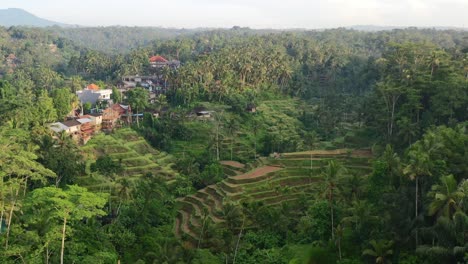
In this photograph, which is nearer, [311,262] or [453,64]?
[311,262]

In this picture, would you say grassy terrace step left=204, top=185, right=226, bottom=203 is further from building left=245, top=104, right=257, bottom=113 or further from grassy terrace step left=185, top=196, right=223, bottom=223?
building left=245, top=104, right=257, bottom=113

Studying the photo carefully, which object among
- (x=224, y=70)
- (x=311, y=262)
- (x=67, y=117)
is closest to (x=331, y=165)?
(x=311, y=262)

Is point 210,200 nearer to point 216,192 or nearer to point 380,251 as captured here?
point 216,192

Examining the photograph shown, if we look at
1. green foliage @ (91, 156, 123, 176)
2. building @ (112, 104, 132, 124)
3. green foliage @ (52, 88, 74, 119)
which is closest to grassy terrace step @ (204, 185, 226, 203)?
green foliage @ (91, 156, 123, 176)

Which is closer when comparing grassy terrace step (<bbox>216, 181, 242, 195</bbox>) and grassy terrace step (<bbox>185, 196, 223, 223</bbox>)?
grassy terrace step (<bbox>185, 196, 223, 223</bbox>)

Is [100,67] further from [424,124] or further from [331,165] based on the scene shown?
[331,165]

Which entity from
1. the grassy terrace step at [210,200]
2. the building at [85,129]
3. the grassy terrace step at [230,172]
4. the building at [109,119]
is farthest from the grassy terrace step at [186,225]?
the building at [109,119]
